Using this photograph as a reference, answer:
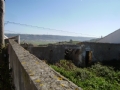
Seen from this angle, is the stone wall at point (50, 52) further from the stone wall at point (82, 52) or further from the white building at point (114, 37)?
the white building at point (114, 37)

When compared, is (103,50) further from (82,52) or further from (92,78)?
(92,78)

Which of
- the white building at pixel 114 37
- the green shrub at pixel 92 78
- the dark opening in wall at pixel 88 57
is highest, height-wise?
the white building at pixel 114 37

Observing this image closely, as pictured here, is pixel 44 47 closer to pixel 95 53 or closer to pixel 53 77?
pixel 95 53

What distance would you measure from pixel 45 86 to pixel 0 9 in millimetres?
11256

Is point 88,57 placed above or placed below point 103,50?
below

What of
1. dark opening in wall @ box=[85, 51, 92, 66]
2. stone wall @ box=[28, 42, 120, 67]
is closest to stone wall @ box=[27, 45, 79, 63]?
stone wall @ box=[28, 42, 120, 67]

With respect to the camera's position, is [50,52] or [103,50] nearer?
[50,52]

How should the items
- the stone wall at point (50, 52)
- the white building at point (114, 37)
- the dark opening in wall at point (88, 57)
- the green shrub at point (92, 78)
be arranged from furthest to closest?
the white building at point (114, 37) → the dark opening in wall at point (88, 57) → the stone wall at point (50, 52) → the green shrub at point (92, 78)

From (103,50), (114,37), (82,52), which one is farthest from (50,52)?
(114,37)

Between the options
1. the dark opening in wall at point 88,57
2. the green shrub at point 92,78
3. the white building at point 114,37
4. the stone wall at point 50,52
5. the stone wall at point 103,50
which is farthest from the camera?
the white building at point 114,37

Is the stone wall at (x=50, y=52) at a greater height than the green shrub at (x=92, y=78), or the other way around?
the stone wall at (x=50, y=52)

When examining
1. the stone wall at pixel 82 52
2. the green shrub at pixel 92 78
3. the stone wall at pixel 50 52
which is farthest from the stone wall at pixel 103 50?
the green shrub at pixel 92 78

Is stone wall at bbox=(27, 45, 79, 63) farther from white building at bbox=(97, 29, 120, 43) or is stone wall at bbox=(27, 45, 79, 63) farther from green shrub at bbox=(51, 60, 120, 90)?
white building at bbox=(97, 29, 120, 43)

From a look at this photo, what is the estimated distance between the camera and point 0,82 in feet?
21.7
